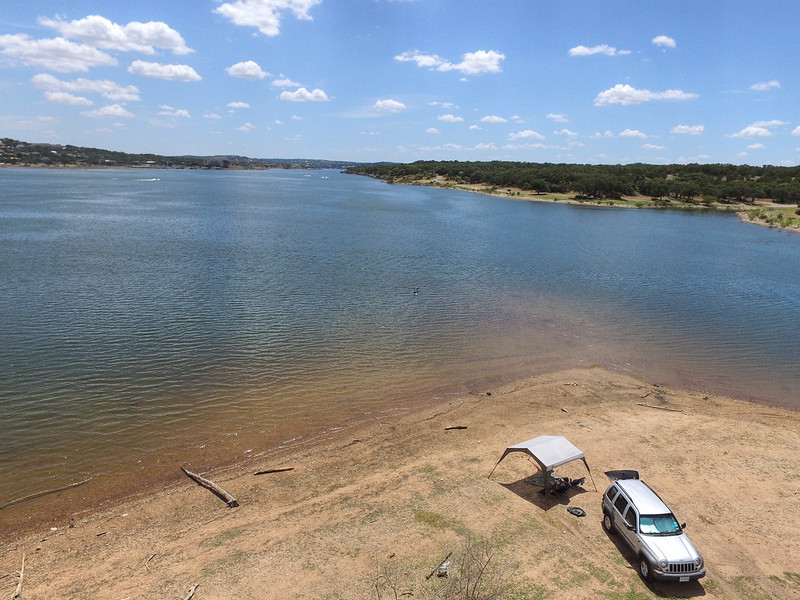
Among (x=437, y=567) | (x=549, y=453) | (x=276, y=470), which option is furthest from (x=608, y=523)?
(x=276, y=470)

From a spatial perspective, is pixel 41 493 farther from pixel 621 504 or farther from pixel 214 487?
pixel 621 504

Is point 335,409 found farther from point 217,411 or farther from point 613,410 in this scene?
point 613,410

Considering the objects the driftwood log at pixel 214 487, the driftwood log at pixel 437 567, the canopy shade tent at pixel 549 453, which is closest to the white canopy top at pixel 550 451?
the canopy shade tent at pixel 549 453

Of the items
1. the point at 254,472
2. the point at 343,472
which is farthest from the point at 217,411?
the point at 343,472

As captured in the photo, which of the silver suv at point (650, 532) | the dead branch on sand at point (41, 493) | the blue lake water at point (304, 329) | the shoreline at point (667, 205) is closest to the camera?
the silver suv at point (650, 532)

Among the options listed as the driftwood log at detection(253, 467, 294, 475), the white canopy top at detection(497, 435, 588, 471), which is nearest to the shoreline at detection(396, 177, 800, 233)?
the white canopy top at detection(497, 435, 588, 471)

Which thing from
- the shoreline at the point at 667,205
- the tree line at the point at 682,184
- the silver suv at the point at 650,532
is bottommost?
the silver suv at the point at 650,532

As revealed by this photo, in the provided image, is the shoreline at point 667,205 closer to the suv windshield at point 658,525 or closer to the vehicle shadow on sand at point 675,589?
the suv windshield at point 658,525

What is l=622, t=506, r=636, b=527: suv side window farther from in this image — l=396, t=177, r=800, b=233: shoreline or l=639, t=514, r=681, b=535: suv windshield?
l=396, t=177, r=800, b=233: shoreline
